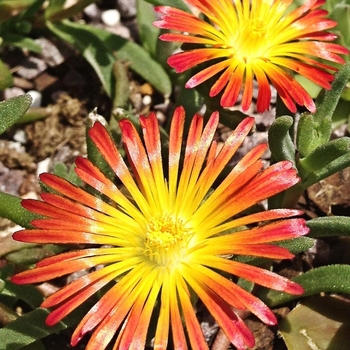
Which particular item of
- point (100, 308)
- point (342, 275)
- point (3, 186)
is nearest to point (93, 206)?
point (100, 308)

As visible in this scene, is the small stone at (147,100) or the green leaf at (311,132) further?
the small stone at (147,100)

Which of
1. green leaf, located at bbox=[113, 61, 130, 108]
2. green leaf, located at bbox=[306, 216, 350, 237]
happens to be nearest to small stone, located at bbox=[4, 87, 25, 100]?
green leaf, located at bbox=[113, 61, 130, 108]

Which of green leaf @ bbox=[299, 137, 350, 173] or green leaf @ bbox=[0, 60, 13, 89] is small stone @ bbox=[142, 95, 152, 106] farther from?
green leaf @ bbox=[299, 137, 350, 173]

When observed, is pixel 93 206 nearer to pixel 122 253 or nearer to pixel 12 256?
pixel 122 253

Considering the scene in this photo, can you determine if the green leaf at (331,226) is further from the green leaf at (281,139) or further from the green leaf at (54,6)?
the green leaf at (54,6)

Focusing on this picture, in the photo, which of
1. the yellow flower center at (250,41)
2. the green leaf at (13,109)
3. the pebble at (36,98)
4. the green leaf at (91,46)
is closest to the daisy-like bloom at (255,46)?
the yellow flower center at (250,41)

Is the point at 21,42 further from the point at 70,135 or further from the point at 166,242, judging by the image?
the point at 166,242

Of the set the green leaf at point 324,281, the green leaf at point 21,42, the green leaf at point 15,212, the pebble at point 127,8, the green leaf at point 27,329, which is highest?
the pebble at point 127,8
